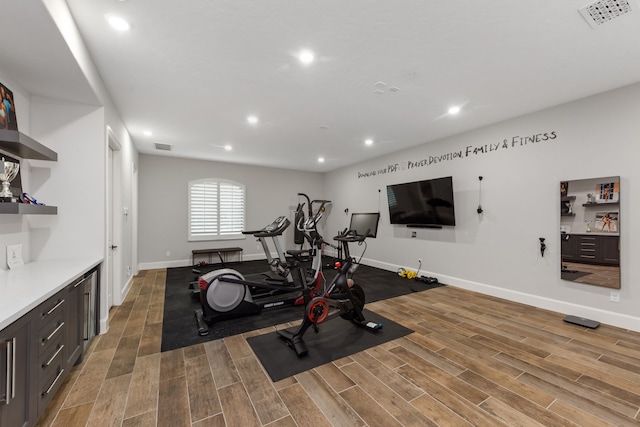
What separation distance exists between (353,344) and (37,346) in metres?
2.47

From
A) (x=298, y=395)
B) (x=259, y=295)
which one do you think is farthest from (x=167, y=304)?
(x=298, y=395)

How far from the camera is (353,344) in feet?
9.23

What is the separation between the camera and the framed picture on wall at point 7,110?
2064mm

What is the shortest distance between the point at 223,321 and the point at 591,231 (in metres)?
4.94

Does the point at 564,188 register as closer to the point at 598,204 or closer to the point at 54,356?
the point at 598,204

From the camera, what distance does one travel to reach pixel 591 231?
341 centimetres

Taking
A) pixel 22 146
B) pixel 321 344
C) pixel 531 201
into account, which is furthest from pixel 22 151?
pixel 531 201

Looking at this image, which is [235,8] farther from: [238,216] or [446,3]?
[238,216]

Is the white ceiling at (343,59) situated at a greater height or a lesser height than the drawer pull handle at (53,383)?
greater

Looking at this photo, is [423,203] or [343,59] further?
[423,203]

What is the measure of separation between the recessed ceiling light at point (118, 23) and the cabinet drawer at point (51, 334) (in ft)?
7.37

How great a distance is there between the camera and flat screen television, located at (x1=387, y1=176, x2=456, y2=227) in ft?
16.5

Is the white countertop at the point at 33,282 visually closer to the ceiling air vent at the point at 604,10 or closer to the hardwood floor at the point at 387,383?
the hardwood floor at the point at 387,383

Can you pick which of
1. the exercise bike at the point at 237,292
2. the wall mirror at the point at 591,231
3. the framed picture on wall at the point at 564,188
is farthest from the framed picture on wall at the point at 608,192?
the exercise bike at the point at 237,292
